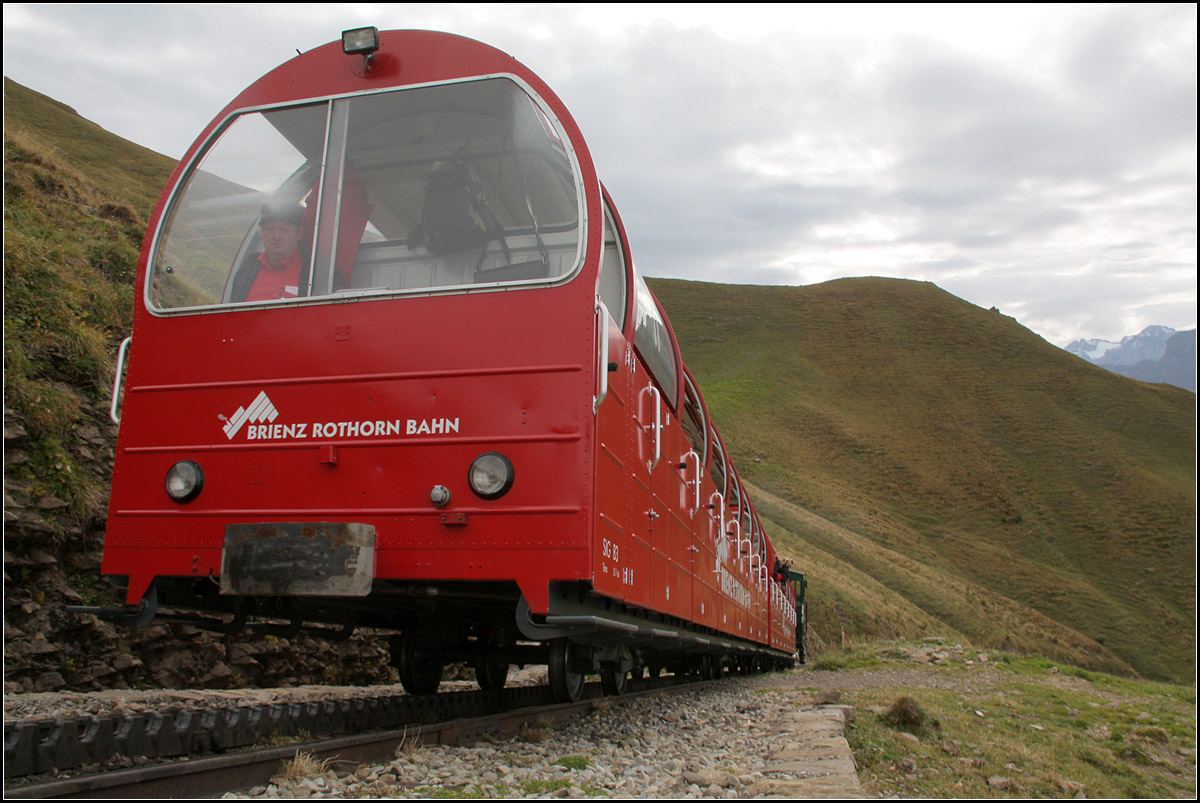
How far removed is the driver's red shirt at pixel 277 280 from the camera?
4676mm

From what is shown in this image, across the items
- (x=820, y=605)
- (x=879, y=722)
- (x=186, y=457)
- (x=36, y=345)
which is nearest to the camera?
(x=186, y=457)

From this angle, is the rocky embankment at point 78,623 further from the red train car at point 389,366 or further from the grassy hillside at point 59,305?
the red train car at point 389,366

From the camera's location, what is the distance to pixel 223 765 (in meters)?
3.36

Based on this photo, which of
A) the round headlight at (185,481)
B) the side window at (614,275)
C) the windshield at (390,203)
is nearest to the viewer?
the round headlight at (185,481)

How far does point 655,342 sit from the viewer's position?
616 centimetres

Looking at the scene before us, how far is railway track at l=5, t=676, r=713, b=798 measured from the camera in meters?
3.10

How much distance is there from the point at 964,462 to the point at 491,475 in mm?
74179

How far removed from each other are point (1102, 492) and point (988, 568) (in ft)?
67.1

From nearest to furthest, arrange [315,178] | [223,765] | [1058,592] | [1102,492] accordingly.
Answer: [223,765] < [315,178] < [1058,592] < [1102,492]

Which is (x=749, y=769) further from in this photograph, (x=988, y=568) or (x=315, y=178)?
(x=988, y=568)

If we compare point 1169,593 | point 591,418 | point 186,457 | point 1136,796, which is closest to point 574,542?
point 591,418

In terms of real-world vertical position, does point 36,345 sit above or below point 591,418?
above

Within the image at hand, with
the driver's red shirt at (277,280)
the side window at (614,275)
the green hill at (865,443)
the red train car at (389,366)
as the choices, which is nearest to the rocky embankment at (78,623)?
the green hill at (865,443)

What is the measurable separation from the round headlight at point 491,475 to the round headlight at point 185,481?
5.19ft
